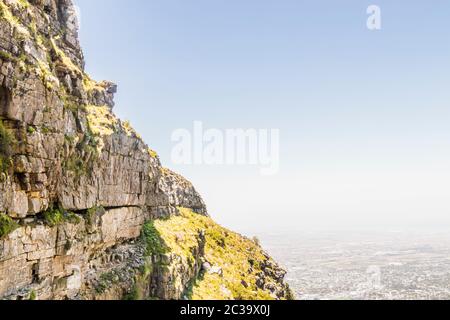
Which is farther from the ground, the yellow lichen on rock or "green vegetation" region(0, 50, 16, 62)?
"green vegetation" region(0, 50, 16, 62)

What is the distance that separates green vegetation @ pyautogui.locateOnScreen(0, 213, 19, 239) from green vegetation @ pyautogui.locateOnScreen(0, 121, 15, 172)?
8.71ft

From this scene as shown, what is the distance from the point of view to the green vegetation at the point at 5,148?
21797 mm

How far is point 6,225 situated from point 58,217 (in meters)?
5.50

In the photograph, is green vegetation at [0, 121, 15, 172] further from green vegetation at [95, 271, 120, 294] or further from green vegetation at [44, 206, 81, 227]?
green vegetation at [95, 271, 120, 294]

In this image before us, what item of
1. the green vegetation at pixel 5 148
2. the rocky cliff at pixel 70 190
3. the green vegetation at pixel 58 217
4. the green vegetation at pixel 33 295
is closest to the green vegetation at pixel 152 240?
the rocky cliff at pixel 70 190

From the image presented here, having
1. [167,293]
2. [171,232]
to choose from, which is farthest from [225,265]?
[167,293]

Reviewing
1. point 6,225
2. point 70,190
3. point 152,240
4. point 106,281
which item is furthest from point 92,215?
point 152,240

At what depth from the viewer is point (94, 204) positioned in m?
32.7

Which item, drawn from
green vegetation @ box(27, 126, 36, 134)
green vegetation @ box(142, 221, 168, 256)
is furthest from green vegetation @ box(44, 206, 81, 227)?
green vegetation @ box(142, 221, 168, 256)

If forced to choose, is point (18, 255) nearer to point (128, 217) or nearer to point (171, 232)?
point (128, 217)

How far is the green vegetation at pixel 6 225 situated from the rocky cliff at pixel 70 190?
0.06 m

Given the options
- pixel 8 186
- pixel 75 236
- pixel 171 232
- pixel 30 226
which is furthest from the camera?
pixel 171 232

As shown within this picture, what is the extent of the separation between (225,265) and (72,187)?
121 ft

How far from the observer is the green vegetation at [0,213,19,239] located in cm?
2067
